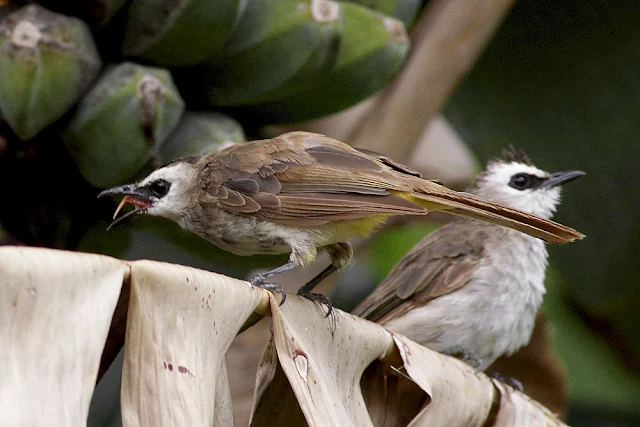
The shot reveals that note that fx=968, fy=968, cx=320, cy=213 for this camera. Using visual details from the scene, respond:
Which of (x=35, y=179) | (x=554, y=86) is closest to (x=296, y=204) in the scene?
(x=35, y=179)

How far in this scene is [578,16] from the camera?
153 inches

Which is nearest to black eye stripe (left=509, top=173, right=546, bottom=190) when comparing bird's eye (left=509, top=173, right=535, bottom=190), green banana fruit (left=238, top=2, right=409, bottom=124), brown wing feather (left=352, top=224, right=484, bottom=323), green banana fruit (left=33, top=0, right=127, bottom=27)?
bird's eye (left=509, top=173, right=535, bottom=190)

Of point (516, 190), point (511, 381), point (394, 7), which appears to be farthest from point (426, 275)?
point (394, 7)

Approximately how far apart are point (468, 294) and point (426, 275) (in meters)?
0.15

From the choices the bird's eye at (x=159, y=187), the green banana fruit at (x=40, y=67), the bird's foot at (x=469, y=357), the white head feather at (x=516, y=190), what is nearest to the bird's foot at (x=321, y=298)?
the bird's eye at (x=159, y=187)

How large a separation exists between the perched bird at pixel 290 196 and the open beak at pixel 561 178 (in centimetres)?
113

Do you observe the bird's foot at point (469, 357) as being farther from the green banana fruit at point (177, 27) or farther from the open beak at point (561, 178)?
the green banana fruit at point (177, 27)

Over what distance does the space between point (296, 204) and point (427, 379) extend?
59cm

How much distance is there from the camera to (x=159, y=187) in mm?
2496

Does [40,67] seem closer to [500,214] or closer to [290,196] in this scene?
[290,196]

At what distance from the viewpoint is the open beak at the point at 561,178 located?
3.38m

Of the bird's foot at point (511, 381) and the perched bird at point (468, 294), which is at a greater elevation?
the perched bird at point (468, 294)

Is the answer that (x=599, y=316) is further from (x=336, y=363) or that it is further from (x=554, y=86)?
(x=336, y=363)

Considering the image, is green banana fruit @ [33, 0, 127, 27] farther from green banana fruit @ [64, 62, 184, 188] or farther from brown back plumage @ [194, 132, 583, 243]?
brown back plumage @ [194, 132, 583, 243]
